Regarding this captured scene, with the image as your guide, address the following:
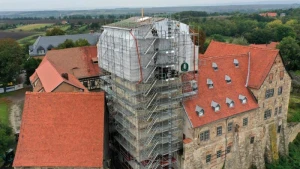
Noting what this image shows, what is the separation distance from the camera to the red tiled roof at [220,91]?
35000mm

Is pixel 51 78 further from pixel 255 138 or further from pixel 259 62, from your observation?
pixel 255 138

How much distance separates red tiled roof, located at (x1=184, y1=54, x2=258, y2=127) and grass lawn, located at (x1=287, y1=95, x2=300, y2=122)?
17084 mm

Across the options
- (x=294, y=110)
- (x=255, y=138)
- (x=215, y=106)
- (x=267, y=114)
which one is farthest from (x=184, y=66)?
(x=294, y=110)

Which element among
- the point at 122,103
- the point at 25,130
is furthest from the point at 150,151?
the point at 25,130

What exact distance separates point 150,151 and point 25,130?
1381 centimetres

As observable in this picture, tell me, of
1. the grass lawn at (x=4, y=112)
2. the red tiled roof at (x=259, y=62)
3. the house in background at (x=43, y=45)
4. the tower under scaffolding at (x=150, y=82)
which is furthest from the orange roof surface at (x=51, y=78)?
the house in background at (x=43, y=45)

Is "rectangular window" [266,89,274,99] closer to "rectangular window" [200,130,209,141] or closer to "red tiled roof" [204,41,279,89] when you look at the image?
"red tiled roof" [204,41,279,89]

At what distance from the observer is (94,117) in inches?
1303

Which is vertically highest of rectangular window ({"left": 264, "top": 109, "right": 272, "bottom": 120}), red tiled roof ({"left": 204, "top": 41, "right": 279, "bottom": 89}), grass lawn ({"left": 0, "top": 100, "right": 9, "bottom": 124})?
red tiled roof ({"left": 204, "top": 41, "right": 279, "bottom": 89})

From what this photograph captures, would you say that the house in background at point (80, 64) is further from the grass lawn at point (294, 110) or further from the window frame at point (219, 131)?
the grass lawn at point (294, 110)

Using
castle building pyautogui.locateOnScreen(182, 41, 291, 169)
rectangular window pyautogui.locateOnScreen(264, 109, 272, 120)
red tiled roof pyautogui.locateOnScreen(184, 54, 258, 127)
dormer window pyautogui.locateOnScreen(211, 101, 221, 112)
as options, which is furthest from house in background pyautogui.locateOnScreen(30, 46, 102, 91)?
rectangular window pyautogui.locateOnScreen(264, 109, 272, 120)

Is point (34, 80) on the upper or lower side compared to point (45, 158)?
upper

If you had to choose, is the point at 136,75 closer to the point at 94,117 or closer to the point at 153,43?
the point at 153,43

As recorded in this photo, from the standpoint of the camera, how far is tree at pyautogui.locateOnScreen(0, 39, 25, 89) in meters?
69.6
